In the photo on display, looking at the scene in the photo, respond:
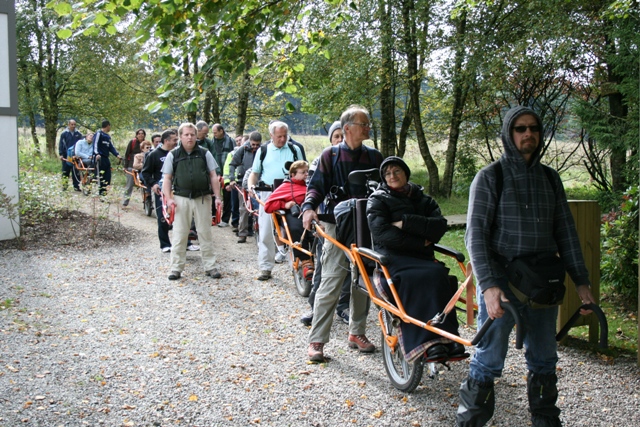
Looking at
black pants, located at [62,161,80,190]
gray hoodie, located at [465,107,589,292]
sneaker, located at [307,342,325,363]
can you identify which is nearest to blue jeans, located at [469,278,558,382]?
gray hoodie, located at [465,107,589,292]

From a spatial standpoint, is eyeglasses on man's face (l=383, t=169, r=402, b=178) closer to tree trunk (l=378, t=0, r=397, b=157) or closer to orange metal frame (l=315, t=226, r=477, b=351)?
orange metal frame (l=315, t=226, r=477, b=351)

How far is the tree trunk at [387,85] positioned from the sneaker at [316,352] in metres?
12.7

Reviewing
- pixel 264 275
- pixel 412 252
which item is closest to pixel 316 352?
pixel 412 252

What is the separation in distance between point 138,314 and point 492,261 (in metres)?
4.97

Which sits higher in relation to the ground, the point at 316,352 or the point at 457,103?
the point at 457,103

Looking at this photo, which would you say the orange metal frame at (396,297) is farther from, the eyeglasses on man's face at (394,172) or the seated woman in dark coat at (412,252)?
the eyeglasses on man's face at (394,172)

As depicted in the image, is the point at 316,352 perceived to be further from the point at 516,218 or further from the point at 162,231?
the point at 162,231

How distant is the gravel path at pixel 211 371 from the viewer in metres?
4.73

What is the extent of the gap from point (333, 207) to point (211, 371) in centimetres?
180

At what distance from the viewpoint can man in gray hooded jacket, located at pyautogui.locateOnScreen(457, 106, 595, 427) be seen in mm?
3756

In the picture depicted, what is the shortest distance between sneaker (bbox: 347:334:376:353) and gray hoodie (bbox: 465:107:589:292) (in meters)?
2.48

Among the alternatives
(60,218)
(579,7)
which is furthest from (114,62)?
(579,7)

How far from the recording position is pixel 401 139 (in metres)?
23.9

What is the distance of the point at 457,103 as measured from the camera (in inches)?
758
